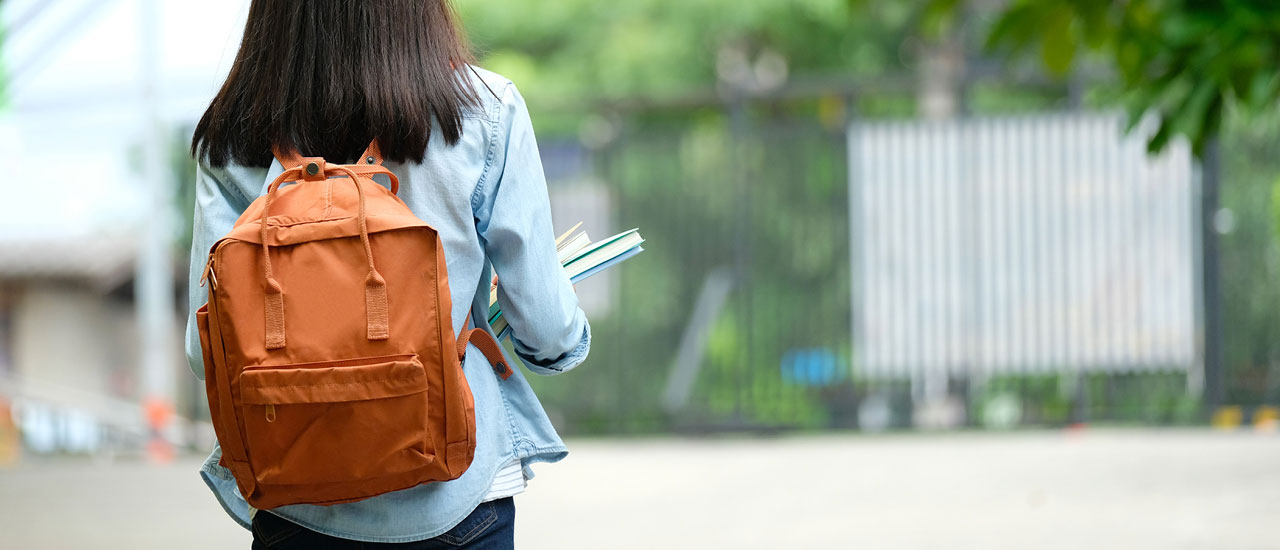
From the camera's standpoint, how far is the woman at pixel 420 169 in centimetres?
169

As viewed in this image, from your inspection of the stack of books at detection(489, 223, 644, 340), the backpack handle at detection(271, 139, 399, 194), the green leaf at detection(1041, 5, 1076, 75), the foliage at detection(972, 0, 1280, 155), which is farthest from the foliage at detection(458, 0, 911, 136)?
the backpack handle at detection(271, 139, 399, 194)

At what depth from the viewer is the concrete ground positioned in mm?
4738

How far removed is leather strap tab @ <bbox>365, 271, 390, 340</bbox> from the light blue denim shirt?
16 centimetres

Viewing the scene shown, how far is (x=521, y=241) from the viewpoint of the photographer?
1727 millimetres

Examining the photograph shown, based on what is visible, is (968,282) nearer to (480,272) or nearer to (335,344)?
(480,272)

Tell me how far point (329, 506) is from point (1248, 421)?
24.6ft

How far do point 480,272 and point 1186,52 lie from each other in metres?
1.91

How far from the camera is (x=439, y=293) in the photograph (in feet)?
5.24

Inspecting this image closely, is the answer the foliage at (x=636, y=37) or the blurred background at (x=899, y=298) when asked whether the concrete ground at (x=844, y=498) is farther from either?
the foliage at (x=636, y=37)

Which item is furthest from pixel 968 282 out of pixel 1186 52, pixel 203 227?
pixel 203 227

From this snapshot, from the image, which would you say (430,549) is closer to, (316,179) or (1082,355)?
(316,179)

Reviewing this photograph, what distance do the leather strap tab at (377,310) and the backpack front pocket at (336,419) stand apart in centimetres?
3

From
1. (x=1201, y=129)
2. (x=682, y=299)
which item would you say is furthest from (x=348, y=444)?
(x=682, y=299)

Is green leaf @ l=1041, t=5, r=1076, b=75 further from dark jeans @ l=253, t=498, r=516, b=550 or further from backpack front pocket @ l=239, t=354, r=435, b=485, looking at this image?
backpack front pocket @ l=239, t=354, r=435, b=485
